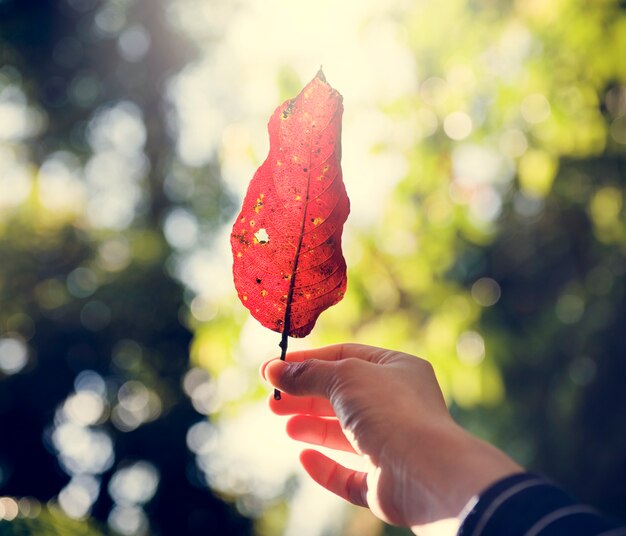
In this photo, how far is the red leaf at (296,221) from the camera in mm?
633

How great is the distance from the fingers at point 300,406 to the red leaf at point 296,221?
0.25 m

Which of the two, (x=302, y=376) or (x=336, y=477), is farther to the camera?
(x=336, y=477)

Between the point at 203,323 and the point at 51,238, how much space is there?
4492mm

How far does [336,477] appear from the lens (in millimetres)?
893

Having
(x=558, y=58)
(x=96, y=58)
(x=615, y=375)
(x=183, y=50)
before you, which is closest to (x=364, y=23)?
(x=558, y=58)

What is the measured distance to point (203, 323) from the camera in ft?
6.85

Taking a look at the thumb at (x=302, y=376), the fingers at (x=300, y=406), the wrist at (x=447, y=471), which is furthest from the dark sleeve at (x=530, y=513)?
the fingers at (x=300, y=406)

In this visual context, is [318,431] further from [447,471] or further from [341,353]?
[447,471]

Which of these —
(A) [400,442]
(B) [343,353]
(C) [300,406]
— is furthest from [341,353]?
(A) [400,442]

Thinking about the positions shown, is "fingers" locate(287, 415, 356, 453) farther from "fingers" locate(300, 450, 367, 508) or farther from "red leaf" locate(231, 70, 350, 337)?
"red leaf" locate(231, 70, 350, 337)

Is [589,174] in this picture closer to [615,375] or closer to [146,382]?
[615,375]

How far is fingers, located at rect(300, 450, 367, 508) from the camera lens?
85cm

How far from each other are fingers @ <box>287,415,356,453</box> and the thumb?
187 millimetres

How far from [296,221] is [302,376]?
24cm
